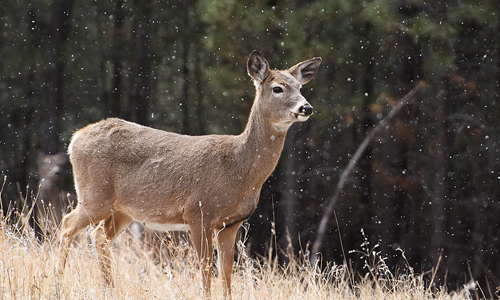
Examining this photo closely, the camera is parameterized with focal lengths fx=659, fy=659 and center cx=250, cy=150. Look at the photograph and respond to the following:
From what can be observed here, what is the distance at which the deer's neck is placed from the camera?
5.30m

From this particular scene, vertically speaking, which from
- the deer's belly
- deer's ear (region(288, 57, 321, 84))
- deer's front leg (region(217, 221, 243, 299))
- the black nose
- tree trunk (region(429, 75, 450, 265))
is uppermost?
deer's ear (region(288, 57, 321, 84))

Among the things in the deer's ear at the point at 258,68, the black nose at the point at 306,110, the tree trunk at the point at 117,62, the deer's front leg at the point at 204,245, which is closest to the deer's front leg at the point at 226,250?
the deer's front leg at the point at 204,245

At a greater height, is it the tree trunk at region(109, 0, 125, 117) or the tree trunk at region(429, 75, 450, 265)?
the tree trunk at region(109, 0, 125, 117)

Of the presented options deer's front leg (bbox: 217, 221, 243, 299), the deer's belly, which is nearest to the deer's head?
deer's front leg (bbox: 217, 221, 243, 299)

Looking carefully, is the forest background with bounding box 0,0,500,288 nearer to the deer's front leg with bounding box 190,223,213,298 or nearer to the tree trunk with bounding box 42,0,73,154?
the tree trunk with bounding box 42,0,73,154

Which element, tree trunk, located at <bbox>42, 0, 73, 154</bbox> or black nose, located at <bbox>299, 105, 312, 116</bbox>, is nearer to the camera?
black nose, located at <bbox>299, 105, 312, 116</bbox>

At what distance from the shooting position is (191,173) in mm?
5371

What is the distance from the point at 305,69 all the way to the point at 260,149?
3.58ft

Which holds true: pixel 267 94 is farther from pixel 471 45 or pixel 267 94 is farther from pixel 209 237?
pixel 471 45

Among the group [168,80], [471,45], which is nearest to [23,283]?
[471,45]

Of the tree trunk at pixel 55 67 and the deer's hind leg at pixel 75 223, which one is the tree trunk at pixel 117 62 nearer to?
the tree trunk at pixel 55 67

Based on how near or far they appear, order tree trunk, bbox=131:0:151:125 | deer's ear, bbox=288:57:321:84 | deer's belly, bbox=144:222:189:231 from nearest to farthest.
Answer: deer's belly, bbox=144:222:189:231
deer's ear, bbox=288:57:321:84
tree trunk, bbox=131:0:151:125

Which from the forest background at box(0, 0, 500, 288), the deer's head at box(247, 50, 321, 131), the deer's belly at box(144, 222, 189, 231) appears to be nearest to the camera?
the deer's head at box(247, 50, 321, 131)

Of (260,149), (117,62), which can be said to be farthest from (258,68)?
(117,62)
